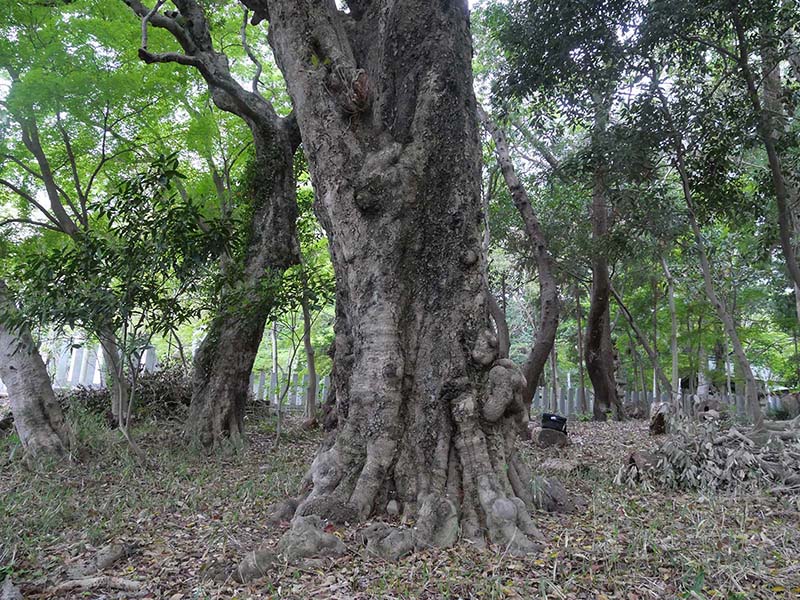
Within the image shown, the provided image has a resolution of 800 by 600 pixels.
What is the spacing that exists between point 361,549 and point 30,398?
4261mm

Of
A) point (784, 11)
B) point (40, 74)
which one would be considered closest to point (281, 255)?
→ point (40, 74)

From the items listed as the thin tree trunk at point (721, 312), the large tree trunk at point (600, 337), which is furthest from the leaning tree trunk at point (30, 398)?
the large tree trunk at point (600, 337)

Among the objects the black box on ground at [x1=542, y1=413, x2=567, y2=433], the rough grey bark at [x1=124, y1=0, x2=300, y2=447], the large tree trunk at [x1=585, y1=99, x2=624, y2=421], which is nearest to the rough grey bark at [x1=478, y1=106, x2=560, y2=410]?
the black box on ground at [x1=542, y1=413, x2=567, y2=433]

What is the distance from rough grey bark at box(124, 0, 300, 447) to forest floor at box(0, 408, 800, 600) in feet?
5.01

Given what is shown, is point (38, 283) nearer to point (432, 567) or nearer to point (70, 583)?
point (70, 583)

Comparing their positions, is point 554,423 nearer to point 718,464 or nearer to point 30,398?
point 718,464

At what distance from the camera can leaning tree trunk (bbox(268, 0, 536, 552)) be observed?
3.49m

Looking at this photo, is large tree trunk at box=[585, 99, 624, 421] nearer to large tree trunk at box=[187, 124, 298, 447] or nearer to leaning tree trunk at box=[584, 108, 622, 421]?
leaning tree trunk at box=[584, 108, 622, 421]

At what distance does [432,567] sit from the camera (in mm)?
2805

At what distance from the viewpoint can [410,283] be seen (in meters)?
3.80

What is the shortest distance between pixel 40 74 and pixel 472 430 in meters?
6.70

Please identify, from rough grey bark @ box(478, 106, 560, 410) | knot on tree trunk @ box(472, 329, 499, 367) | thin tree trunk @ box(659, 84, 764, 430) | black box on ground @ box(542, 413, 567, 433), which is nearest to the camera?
knot on tree trunk @ box(472, 329, 499, 367)

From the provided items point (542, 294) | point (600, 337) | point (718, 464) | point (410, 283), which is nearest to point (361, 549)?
point (410, 283)

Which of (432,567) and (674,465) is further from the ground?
(674,465)
